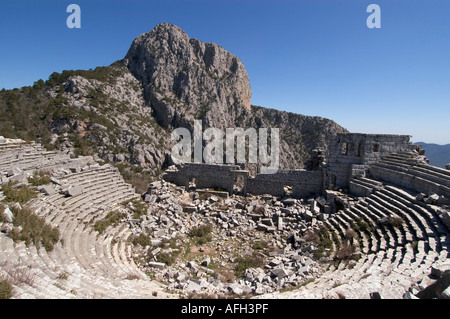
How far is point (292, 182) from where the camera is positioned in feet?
54.7

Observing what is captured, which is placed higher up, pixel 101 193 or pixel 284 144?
pixel 284 144

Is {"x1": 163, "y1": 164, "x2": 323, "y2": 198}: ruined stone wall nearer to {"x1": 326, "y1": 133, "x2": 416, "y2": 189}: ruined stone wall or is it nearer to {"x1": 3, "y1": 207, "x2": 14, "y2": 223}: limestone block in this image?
{"x1": 326, "y1": 133, "x2": 416, "y2": 189}: ruined stone wall

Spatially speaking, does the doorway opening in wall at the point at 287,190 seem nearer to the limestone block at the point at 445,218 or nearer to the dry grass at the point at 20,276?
the limestone block at the point at 445,218

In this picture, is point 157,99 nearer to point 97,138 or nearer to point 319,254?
point 97,138

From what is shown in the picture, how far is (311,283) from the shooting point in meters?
8.11

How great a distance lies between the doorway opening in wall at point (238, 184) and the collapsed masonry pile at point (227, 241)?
634 mm

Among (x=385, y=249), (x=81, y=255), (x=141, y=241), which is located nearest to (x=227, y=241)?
(x=141, y=241)

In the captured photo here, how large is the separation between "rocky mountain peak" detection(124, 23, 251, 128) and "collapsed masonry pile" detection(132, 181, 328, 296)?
158 ft

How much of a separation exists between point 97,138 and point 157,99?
2480 cm

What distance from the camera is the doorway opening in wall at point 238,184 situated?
1772cm

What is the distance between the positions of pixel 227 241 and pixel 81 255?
6.57 metres

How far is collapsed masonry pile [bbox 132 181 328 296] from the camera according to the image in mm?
8812

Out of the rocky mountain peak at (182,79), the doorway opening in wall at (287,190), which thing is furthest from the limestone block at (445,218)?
the rocky mountain peak at (182,79)

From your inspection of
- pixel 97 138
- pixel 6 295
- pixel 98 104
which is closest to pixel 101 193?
pixel 6 295
